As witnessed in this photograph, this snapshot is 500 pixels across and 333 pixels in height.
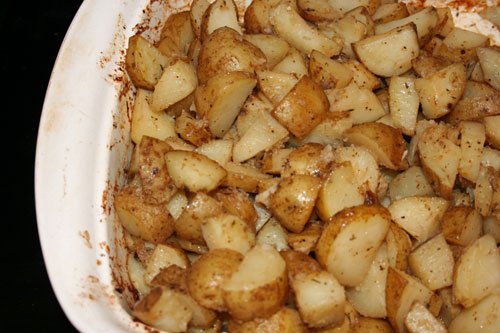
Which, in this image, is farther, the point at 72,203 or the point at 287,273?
the point at 72,203

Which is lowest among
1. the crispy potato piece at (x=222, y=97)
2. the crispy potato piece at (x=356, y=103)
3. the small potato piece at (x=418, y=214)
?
the small potato piece at (x=418, y=214)

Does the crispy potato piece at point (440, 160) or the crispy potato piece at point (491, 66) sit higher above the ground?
the crispy potato piece at point (491, 66)

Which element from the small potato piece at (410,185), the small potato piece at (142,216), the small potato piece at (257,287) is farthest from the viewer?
the small potato piece at (410,185)

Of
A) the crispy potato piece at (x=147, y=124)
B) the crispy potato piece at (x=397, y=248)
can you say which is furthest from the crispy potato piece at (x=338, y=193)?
the crispy potato piece at (x=147, y=124)

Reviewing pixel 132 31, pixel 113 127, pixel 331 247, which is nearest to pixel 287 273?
pixel 331 247

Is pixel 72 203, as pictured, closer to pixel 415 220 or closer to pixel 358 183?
pixel 358 183

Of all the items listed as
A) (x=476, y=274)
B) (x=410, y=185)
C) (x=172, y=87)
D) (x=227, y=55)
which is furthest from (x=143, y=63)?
(x=476, y=274)

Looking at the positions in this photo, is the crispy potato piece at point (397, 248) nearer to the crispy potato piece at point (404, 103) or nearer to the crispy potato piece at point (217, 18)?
the crispy potato piece at point (404, 103)

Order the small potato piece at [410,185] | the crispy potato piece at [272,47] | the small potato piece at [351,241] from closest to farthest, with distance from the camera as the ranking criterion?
the small potato piece at [351,241] → the small potato piece at [410,185] → the crispy potato piece at [272,47]
